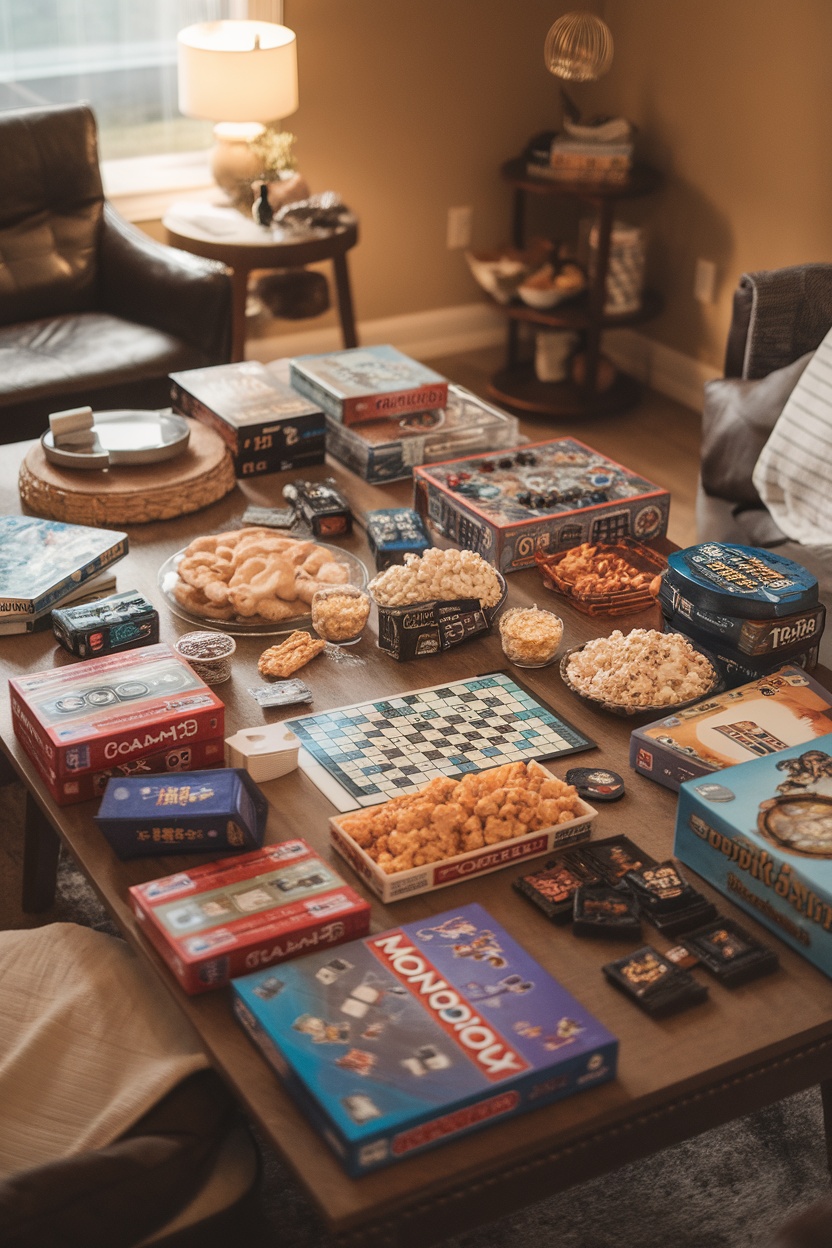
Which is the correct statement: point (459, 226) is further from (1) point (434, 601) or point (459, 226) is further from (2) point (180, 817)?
(2) point (180, 817)

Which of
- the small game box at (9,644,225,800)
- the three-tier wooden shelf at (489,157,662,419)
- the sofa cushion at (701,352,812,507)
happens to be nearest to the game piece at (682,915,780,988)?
the small game box at (9,644,225,800)

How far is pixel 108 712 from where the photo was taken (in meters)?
1.60

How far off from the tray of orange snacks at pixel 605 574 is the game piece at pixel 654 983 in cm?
76

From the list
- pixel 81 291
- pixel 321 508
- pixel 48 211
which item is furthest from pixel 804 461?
pixel 48 211

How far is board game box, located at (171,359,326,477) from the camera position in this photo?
2.39 meters

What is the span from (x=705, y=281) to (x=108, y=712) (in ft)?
10.3

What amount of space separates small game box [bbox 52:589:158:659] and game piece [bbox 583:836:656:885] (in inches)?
28.4

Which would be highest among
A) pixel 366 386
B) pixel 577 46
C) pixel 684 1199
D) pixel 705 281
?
pixel 577 46

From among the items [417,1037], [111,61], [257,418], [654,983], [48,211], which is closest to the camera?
[417,1037]

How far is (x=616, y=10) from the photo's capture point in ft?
14.2

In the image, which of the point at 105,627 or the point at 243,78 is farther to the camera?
the point at 243,78

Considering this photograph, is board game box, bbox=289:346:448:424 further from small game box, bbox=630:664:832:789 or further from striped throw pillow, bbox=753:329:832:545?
small game box, bbox=630:664:832:789

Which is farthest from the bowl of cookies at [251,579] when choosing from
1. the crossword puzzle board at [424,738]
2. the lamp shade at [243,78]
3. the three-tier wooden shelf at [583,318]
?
the three-tier wooden shelf at [583,318]

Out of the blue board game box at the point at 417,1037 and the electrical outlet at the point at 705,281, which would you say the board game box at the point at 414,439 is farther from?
the electrical outlet at the point at 705,281
